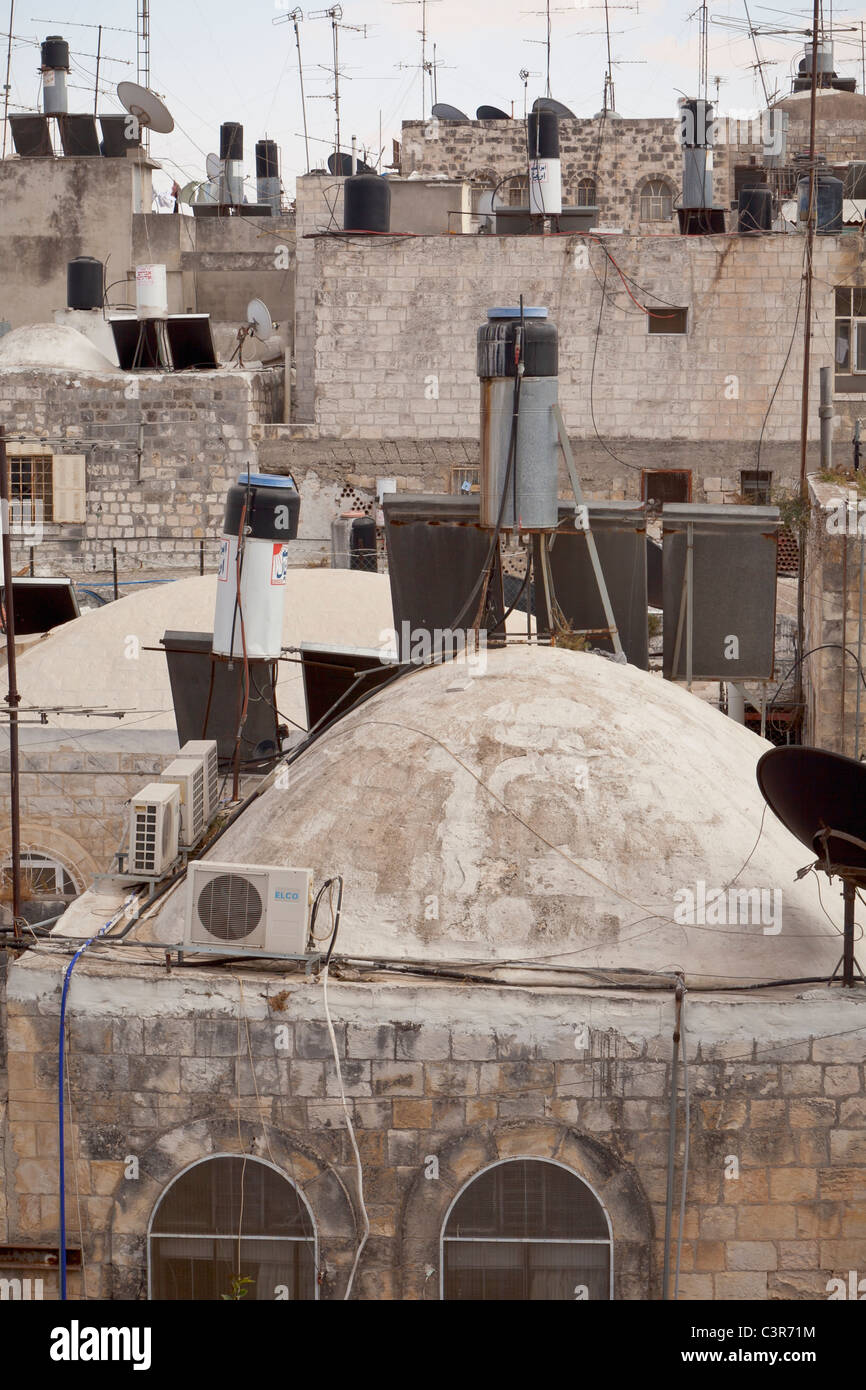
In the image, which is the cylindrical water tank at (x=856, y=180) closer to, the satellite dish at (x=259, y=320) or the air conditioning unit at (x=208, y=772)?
the satellite dish at (x=259, y=320)

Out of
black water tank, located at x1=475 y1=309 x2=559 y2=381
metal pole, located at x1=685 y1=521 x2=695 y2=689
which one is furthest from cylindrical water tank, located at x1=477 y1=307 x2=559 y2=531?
metal pole, located at x1=685 y1=521 x2=695 y2=689

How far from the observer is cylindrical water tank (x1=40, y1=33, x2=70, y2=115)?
4238 centimetres

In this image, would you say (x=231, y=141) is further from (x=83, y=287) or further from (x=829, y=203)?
(x=829, y=203)

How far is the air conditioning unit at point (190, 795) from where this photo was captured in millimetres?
10688

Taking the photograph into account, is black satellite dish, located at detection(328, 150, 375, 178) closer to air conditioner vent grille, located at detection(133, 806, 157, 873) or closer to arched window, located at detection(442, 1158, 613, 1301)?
air conditioner vent grille, located at detection(133, 806, 157, 873)

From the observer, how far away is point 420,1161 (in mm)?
8320

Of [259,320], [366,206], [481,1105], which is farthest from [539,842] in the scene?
[259,320]

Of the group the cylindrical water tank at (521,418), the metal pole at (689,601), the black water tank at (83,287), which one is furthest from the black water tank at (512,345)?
the black water tank at (83,287)

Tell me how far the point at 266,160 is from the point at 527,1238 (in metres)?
49.3

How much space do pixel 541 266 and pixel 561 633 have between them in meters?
20.1

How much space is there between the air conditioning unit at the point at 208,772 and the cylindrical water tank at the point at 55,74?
115 feet

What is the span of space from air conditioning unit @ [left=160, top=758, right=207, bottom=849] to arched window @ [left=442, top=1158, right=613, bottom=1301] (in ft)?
11.1

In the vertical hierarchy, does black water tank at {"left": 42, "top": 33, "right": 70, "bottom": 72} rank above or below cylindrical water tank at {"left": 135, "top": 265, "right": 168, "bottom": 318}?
above

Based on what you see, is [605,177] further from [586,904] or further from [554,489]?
[586,904]
